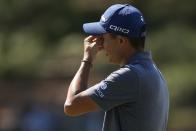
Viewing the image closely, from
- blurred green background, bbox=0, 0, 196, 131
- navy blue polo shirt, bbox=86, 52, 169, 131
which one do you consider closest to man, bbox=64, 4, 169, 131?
navy blue polo shirt, bbox=86, 52, 169, 131

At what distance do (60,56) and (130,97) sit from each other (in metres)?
14.0

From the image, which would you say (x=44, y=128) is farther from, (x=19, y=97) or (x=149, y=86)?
(x=149, y=86)

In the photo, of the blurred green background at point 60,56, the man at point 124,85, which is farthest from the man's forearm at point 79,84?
the blurred green background at point 60,56

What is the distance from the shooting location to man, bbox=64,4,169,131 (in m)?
4.73

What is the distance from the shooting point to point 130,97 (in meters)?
4.73

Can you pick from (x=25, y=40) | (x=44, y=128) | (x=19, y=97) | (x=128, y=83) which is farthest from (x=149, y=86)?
(x=25, y=40)

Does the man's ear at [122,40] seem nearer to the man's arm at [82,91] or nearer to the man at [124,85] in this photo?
the man at [124,85]

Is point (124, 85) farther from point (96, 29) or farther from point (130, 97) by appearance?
point (96, 29)

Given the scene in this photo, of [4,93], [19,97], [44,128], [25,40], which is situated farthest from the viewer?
[25,40]

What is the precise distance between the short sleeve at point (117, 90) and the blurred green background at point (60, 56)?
9.88m

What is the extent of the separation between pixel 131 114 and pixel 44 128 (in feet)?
33.7

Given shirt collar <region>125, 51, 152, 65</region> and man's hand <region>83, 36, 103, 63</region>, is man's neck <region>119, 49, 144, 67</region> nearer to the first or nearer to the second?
shirt collar <region>125, 51, 152, 65</region>

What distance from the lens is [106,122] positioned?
15.6 ft

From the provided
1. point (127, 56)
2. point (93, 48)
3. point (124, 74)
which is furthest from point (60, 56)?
point (124, 74)
